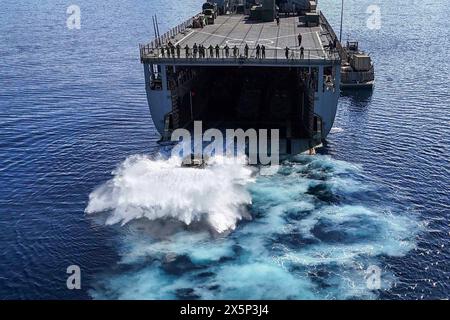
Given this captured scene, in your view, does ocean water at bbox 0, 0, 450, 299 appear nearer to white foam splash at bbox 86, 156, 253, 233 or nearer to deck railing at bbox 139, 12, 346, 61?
white foam splash at bbox 86, 156, 253, 233

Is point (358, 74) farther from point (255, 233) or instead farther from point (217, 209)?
point (255, 233)

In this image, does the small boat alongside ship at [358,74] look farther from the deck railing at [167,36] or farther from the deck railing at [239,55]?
the deck railing at [239,55]

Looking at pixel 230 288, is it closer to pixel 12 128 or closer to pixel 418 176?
pixel 418 176

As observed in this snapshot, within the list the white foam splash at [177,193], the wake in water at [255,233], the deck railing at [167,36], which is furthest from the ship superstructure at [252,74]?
the white foam splash at [177,193]

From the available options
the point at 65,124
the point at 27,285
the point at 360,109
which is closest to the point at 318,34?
the point at 360,109

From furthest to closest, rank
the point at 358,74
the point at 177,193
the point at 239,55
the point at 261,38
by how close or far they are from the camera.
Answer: the point at 358,74
the point at 261,38
the point at 239,55
the point at 177,193

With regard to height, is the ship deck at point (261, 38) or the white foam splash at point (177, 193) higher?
the ship deck at point (261, 38)

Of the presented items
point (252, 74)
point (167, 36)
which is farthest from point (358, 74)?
point (167, 36)
